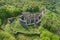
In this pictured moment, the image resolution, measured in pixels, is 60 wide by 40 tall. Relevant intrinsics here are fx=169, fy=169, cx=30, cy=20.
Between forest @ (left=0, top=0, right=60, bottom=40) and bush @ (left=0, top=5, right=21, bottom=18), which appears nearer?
forest @ (left=0, top=0, right=60, bottom=40)

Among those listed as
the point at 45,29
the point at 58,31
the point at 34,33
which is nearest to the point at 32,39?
the point at 34,33

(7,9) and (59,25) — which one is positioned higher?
(7,9)

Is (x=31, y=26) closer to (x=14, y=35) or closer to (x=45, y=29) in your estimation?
(x=45, y=29)

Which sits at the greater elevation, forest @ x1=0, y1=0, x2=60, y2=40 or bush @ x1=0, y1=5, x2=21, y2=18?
bush @ x1=0, y1=5, x2=21, y2=18

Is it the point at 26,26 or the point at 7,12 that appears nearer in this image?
the point at 26,26

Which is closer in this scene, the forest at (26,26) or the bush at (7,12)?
the forest at (26,26)

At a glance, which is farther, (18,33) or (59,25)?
(59,25)

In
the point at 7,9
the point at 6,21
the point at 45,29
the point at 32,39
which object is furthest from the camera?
the point at 7,9

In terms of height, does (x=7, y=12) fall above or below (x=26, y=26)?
above

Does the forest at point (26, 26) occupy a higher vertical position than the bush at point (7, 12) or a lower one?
lower

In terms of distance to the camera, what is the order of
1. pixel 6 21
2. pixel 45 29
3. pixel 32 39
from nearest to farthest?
pixel 32 39, pixel 45 29, pixel 6 21
